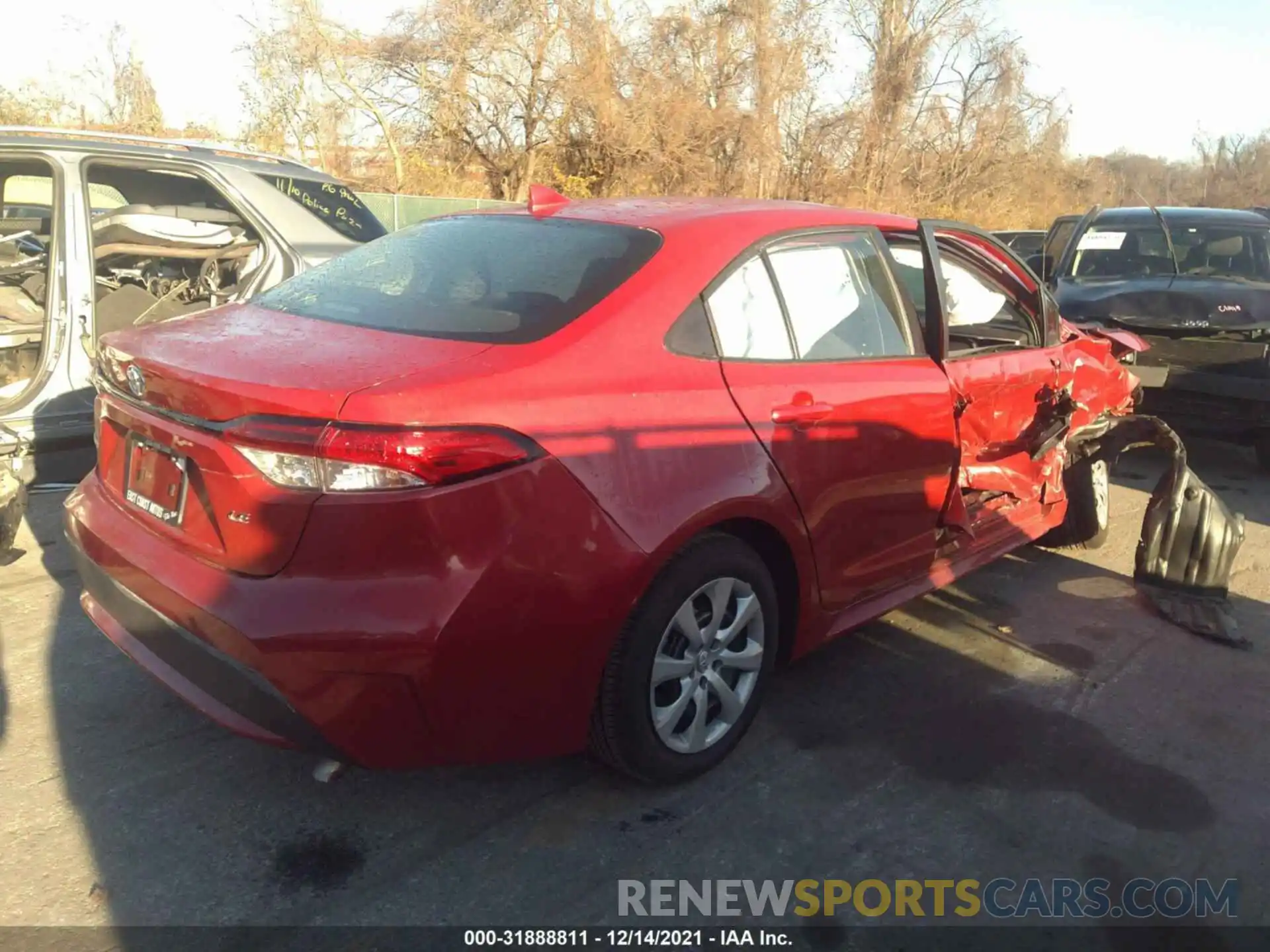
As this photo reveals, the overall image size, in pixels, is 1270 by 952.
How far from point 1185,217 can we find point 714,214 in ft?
22.3

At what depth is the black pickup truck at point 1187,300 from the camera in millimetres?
6695

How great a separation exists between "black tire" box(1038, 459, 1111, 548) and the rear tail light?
369 cm

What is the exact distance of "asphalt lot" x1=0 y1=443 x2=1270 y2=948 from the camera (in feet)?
8.45

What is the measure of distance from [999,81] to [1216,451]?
2730 cm

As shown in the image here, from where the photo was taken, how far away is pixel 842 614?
3514 mm

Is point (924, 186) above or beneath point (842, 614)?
above

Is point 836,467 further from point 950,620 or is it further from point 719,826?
point 950,620

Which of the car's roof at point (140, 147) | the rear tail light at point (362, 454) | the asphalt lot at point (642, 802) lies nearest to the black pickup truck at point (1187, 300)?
the asphalt lot at point (642, 802)

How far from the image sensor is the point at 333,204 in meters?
5.82

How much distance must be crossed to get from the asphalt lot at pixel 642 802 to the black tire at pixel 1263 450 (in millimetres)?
3478

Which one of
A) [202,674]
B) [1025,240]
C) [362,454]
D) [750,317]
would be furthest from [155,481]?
[1025,240]

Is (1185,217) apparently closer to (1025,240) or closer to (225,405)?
(225,405)

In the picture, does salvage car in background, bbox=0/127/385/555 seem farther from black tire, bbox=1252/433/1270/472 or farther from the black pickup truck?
black tire, bbox=1252/433/1270/472

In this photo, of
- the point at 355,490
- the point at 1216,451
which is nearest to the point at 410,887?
the point at 355,490
